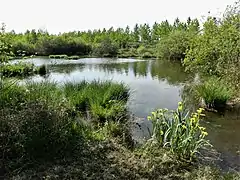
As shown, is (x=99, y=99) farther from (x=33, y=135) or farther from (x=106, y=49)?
(x=106, y=49)

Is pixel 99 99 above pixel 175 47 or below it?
below

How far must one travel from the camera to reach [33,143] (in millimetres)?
4031

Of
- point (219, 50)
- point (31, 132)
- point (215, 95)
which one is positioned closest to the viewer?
point (31, 132)

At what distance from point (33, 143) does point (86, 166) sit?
2.73 ft

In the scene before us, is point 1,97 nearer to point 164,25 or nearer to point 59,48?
point 59,48

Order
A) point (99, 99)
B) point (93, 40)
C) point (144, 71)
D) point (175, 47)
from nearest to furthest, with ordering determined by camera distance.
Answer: point (99, 99) < point (144, 71) < point (175, 47) < point (93, 40)

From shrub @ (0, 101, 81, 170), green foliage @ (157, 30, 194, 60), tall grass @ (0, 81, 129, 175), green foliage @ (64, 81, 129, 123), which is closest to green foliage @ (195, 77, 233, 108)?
green foliage @ (64, 81, 129, 123)

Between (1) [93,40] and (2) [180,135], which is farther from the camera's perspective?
(1) [93,40]

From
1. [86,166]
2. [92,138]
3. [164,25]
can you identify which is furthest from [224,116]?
[164,25]

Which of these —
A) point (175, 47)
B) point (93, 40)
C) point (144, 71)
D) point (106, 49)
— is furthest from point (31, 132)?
point (93, 40)

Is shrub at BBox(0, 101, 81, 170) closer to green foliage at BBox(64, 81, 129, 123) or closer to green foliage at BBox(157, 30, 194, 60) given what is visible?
green foliage at BBox(64, 81, 129, 123)

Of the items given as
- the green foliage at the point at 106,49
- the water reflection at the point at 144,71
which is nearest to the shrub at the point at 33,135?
the water reflection at the point at 144,71

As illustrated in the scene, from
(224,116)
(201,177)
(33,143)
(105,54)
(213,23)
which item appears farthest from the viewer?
(105,54)

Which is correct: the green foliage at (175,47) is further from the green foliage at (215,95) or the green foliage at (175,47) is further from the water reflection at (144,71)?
the green foliage at (215,95)
